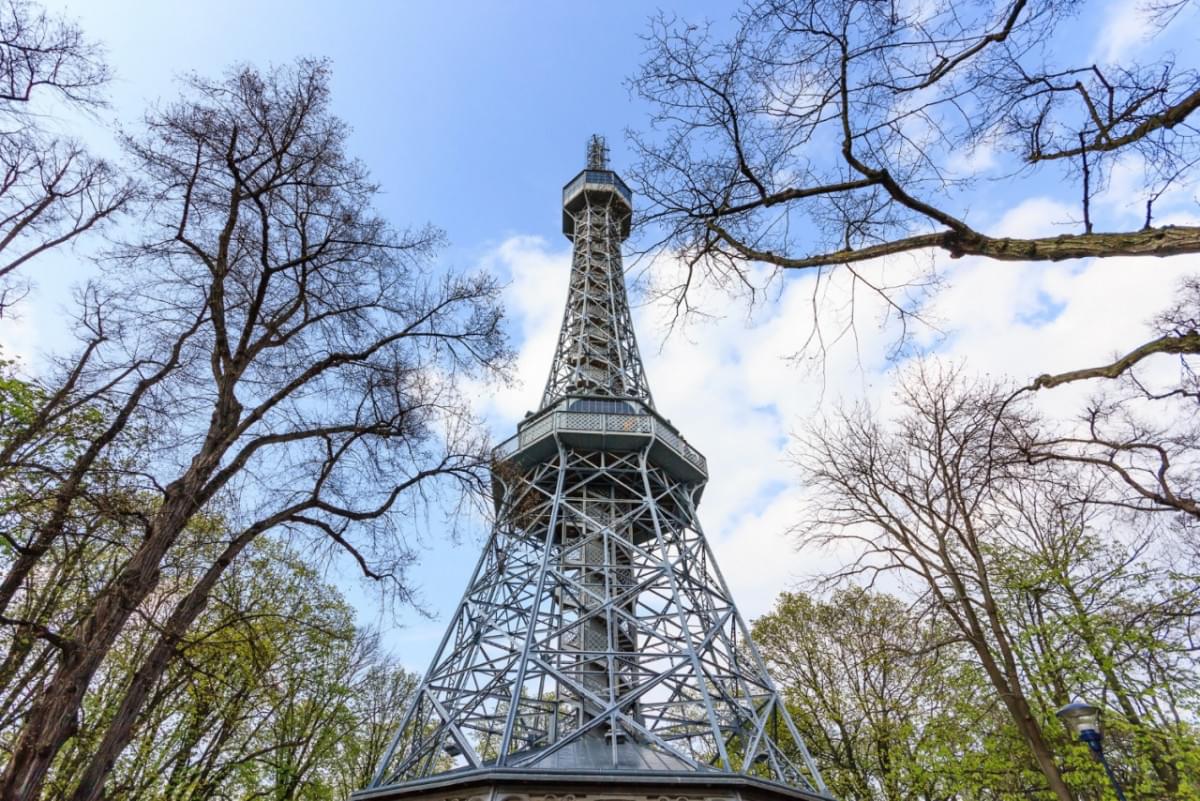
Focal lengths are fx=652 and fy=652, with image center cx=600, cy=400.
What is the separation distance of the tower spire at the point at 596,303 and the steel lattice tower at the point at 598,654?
33 centimetres

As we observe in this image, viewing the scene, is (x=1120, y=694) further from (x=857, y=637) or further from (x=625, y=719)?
(x=625, y=719)

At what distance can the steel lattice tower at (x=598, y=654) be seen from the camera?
11.3 metres

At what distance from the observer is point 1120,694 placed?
1078 cm

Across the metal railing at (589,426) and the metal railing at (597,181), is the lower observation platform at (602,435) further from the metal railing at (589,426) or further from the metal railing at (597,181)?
the metal railing at (597,181)

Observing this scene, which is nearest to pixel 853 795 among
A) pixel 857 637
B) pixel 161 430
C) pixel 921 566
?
pixel 857 637

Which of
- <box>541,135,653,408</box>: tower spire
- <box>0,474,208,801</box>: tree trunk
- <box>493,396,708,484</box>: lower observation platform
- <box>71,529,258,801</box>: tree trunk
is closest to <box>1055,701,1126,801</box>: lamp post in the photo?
<box>71,529,258,801</box>: tree trunk

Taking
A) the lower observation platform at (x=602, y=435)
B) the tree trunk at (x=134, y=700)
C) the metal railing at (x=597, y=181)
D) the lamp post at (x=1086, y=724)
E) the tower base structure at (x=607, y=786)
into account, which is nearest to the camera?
the tree trunk at (x=134, y=700)

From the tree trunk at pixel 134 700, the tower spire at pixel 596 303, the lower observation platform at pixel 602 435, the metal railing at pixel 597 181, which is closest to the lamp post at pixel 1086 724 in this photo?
the tree trunk at pixel 134 700

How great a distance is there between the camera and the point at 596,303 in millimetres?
28047

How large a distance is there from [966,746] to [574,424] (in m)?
11.9

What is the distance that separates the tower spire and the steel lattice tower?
0.33 meters

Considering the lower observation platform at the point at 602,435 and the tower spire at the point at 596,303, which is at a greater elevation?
the tower spire at the point at 596,303

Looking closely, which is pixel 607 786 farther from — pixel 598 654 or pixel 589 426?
pixel 589 426

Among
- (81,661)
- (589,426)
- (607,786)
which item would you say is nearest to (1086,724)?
(607,786)
